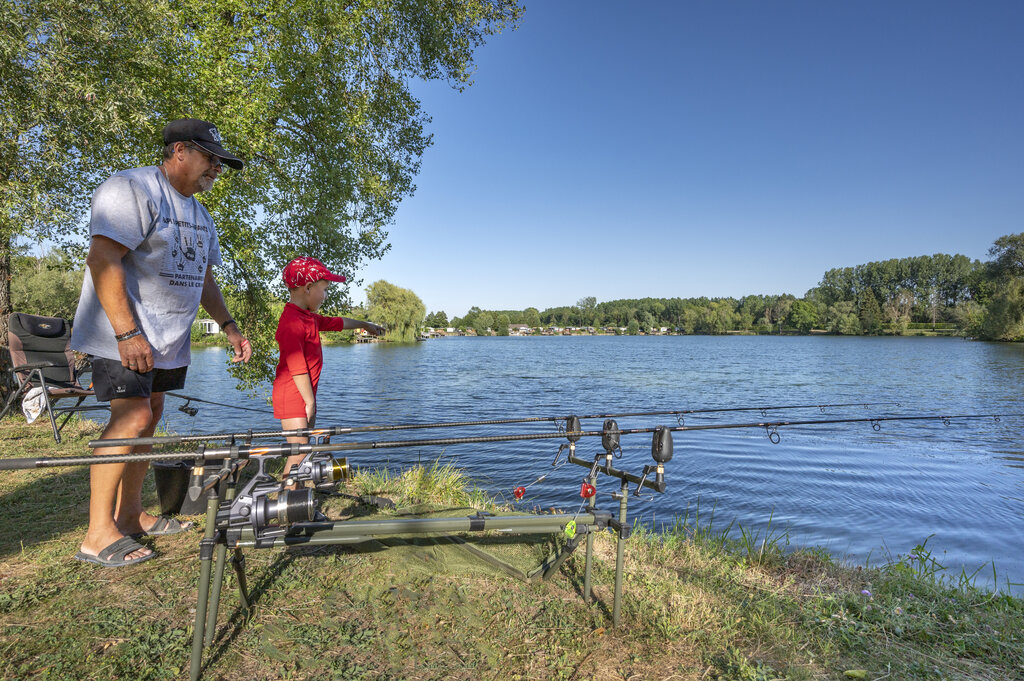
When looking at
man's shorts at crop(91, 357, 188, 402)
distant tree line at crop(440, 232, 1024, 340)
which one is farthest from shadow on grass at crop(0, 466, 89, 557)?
distant tree line at crop(440, 232, 1024, 340)

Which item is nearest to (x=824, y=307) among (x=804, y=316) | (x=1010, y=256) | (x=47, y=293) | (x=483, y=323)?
(x=804, y=316)

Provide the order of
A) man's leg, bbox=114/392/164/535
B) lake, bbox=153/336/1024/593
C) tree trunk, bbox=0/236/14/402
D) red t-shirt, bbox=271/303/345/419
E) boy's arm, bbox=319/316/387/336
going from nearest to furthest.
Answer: man's leg, bbox=114/392/164/535
red t-shirt, bbox=271/303/345/419
boy's arm, bbox=319/316/387/336
lake, bbox=153/336/1024/593
tree trunk, bbox=0/236/14/402

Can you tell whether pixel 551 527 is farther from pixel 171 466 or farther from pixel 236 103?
pixel 236 103

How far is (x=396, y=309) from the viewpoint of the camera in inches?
2486

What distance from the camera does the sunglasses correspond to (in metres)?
3.06

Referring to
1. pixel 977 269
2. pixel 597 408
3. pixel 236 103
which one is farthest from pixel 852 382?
pixel 977 269

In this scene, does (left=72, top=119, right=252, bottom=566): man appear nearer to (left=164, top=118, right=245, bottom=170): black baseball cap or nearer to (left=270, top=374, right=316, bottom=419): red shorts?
(left=164, top=118, right=245, bottom=170): black baseball cap

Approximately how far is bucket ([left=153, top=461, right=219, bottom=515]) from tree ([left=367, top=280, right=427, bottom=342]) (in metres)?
58.1

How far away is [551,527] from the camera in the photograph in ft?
9.02

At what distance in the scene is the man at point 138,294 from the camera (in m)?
2.76

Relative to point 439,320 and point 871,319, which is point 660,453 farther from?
point 439,320

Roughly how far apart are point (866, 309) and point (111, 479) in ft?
410

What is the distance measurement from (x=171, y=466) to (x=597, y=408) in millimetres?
13903

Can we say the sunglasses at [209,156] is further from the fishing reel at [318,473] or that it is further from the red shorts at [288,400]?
the fishing reel at [318,473]
